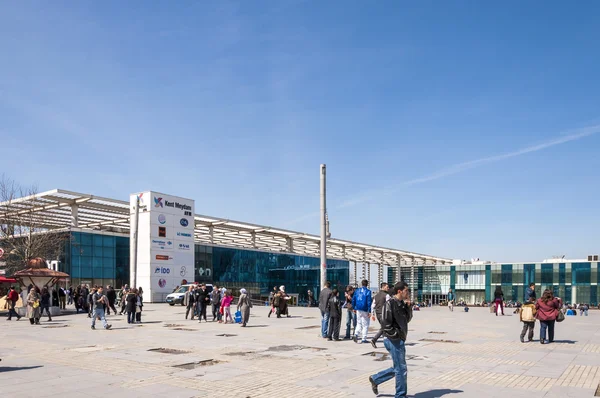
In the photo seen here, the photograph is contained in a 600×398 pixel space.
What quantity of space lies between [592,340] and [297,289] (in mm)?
60884

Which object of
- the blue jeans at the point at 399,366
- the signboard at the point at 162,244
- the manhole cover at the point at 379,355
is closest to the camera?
the blue jeans at the point at 399,366

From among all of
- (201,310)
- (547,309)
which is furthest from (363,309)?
(201,310)

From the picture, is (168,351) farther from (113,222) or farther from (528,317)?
(113,222)

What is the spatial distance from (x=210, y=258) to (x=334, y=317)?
46.9 metres

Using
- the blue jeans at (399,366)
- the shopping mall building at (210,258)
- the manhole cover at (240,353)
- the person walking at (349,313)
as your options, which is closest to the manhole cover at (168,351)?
the manhole cover at (240,353)

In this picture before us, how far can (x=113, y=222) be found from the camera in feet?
200

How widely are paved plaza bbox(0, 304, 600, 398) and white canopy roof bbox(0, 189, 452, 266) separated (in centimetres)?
3065

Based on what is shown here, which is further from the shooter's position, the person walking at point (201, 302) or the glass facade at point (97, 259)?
the glass facade at point (97, 259)

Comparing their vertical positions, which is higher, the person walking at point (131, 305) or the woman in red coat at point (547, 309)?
the woman in red coat at point (547, 309)

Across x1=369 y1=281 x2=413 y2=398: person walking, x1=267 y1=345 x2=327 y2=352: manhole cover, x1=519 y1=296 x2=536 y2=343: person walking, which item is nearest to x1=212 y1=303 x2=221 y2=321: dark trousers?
x1=267 y1=345 x2=327 y2=352: manhole cover

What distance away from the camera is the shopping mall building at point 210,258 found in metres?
46.1

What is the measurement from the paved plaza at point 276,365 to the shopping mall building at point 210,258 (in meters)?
23.2

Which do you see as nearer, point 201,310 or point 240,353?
point 240,353

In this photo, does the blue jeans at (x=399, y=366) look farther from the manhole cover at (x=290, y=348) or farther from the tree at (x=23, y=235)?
the tree at (x=23, y=235)
